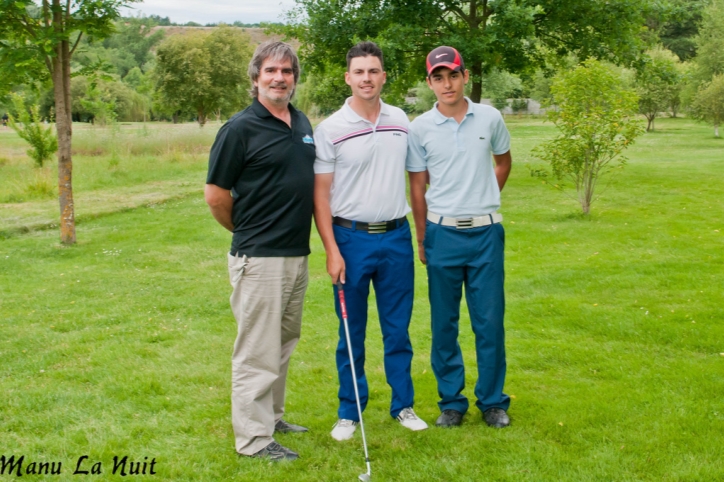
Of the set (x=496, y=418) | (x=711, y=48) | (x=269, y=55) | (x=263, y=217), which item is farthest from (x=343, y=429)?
(x=711, y=48)

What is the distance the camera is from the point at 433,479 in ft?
12.5

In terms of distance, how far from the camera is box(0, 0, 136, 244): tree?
9.78 metres

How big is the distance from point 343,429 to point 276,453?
0.47 meters

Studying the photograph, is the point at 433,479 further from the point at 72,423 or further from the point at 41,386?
the point at 41,386

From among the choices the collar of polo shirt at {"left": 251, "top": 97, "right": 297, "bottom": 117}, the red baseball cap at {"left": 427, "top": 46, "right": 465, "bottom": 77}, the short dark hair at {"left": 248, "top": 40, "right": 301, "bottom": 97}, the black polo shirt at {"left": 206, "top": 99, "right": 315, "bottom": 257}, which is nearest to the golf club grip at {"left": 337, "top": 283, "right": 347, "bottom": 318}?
the black polo shirt at {"left": 206, "top": 99, "right": 315, "bottom": 257}

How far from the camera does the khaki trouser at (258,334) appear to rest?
3.96m

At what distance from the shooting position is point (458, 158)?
4203 mm

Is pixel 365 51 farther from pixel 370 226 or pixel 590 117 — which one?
pixel 590 117

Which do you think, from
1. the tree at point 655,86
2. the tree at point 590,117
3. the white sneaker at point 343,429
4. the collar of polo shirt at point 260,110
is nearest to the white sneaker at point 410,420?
the white sneaker at point 343,429

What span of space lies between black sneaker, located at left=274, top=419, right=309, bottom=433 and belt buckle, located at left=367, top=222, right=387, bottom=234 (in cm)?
131

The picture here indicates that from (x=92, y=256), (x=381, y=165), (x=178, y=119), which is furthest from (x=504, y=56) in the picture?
(x=178, y=119)

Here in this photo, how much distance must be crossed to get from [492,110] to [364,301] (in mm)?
1337

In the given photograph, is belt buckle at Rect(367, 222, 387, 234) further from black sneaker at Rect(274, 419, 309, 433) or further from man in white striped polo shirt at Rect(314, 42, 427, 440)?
black sneaker at Rect(274, 419, 309, 433)

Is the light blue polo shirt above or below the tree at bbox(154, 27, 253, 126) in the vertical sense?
below
